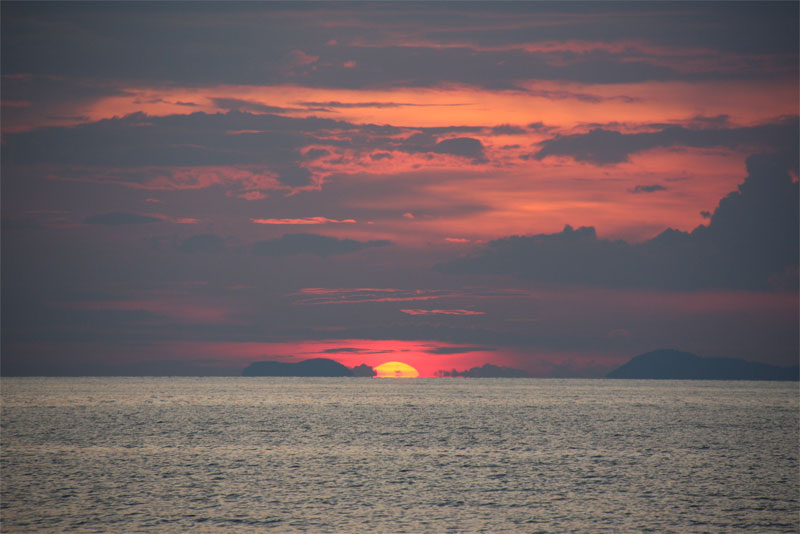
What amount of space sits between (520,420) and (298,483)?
8188 cm

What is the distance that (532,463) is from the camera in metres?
71.9

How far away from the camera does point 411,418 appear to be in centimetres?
14075

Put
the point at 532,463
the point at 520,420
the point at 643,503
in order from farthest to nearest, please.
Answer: the point at 520,420
the point at 532,463
the point at 643,503

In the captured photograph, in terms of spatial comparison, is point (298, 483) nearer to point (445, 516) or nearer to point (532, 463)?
point (445, 516)

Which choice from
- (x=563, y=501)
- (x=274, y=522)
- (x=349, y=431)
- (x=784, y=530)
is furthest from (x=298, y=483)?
(x=349, y=431)

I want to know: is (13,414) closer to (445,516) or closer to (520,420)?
(520,420)

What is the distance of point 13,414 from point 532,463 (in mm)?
110489

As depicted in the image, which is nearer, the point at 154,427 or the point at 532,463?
the point at 532,463

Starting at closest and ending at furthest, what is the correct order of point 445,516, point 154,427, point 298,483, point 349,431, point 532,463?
point 445,516 < point 298,483 < point 532,463 < point 349,431 < point 154,427

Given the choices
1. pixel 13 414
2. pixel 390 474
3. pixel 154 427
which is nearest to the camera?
pixel 390 474

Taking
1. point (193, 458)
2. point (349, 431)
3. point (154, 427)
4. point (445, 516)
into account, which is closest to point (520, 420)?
point (349, 431)

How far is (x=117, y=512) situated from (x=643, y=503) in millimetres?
32793

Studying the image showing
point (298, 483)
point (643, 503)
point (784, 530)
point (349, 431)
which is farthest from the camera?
point (349, 431)

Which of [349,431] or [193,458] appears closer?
[193,458]
